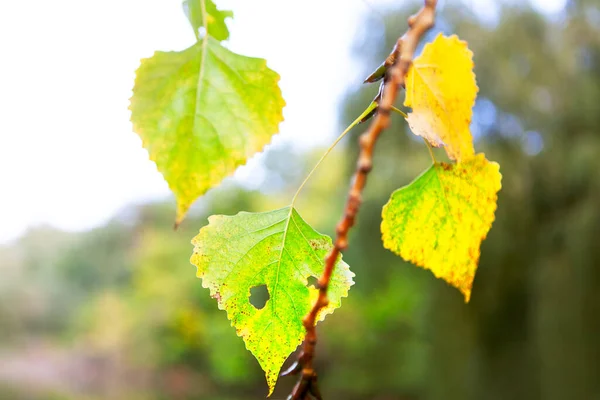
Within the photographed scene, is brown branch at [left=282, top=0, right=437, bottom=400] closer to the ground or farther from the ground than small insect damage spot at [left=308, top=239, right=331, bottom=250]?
farther from the ground

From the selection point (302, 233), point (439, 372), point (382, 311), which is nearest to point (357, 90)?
point (439, 372)

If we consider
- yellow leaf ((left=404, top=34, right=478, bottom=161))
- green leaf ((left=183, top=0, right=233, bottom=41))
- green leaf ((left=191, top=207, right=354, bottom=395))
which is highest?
green leaf ((left=183, top=0, right=233, bottom=41))
